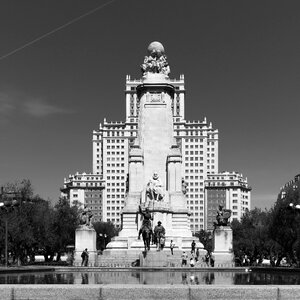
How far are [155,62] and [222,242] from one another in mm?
25009

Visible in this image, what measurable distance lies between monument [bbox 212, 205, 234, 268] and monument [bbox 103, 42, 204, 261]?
13.5ft

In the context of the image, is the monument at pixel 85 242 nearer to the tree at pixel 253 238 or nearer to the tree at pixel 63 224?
the tree at pixel 63 224

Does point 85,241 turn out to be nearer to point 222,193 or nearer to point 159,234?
point 159,234

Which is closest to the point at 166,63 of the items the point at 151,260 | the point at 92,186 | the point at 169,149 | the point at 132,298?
the point at 169,149

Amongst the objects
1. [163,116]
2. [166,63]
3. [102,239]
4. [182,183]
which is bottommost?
[102,239]

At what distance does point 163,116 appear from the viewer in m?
69.5

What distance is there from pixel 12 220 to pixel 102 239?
61470mm

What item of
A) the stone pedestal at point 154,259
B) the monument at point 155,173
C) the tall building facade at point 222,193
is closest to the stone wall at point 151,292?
the stone pedestal at point 154,259

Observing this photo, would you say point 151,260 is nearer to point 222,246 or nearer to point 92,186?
point 222,246

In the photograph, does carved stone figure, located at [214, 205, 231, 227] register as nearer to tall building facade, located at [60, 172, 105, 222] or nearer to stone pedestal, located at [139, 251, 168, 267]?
stone pedestal, located at [139, 251, 168, 267]

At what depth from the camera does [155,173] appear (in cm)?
6450

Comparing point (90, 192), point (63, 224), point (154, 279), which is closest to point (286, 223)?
point (63, 224)

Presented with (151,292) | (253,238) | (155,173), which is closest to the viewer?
(151,292)

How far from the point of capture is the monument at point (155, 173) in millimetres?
63000
